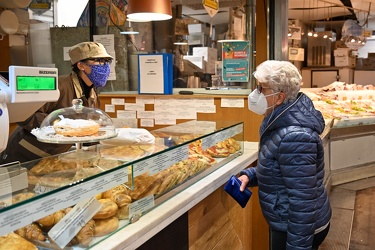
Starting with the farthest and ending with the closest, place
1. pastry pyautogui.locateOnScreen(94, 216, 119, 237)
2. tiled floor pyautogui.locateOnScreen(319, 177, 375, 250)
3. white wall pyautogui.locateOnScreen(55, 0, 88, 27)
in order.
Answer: white wall pyautogui.locateOnScreen(55, 0, 88, 27)
tiled floor pyautogui.locateOnScreen(319, 177, 375, 250)
pastry pyautogui.locateOnScreen(94, 216, 119, 237)

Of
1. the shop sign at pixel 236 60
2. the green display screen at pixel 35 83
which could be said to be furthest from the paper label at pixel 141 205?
the shop sign at pixel 236 60

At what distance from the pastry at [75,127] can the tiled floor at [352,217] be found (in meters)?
3.24

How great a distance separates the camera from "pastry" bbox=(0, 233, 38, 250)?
4.30 feet

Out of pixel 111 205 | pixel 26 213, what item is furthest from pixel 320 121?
pixel 26 213

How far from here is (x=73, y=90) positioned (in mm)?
3217

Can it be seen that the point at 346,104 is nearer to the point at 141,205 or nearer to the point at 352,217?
the point at 352,217

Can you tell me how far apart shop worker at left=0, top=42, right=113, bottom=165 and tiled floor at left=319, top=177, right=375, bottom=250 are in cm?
286

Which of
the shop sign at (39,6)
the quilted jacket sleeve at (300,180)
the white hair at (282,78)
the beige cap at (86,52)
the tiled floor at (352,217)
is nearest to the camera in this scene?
the quilted jacket sleeve at (300,180)

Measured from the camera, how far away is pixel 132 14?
3.61 metres

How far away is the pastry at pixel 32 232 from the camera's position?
1.43 m

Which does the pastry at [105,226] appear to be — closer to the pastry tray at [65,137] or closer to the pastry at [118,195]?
the pastry at [118,195]

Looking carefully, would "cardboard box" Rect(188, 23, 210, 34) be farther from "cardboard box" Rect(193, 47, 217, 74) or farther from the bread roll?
the bread roll

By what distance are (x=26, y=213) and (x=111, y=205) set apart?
47cm

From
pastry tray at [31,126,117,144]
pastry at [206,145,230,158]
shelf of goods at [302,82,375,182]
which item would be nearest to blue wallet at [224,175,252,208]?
pastry at [206,145,230,158]
